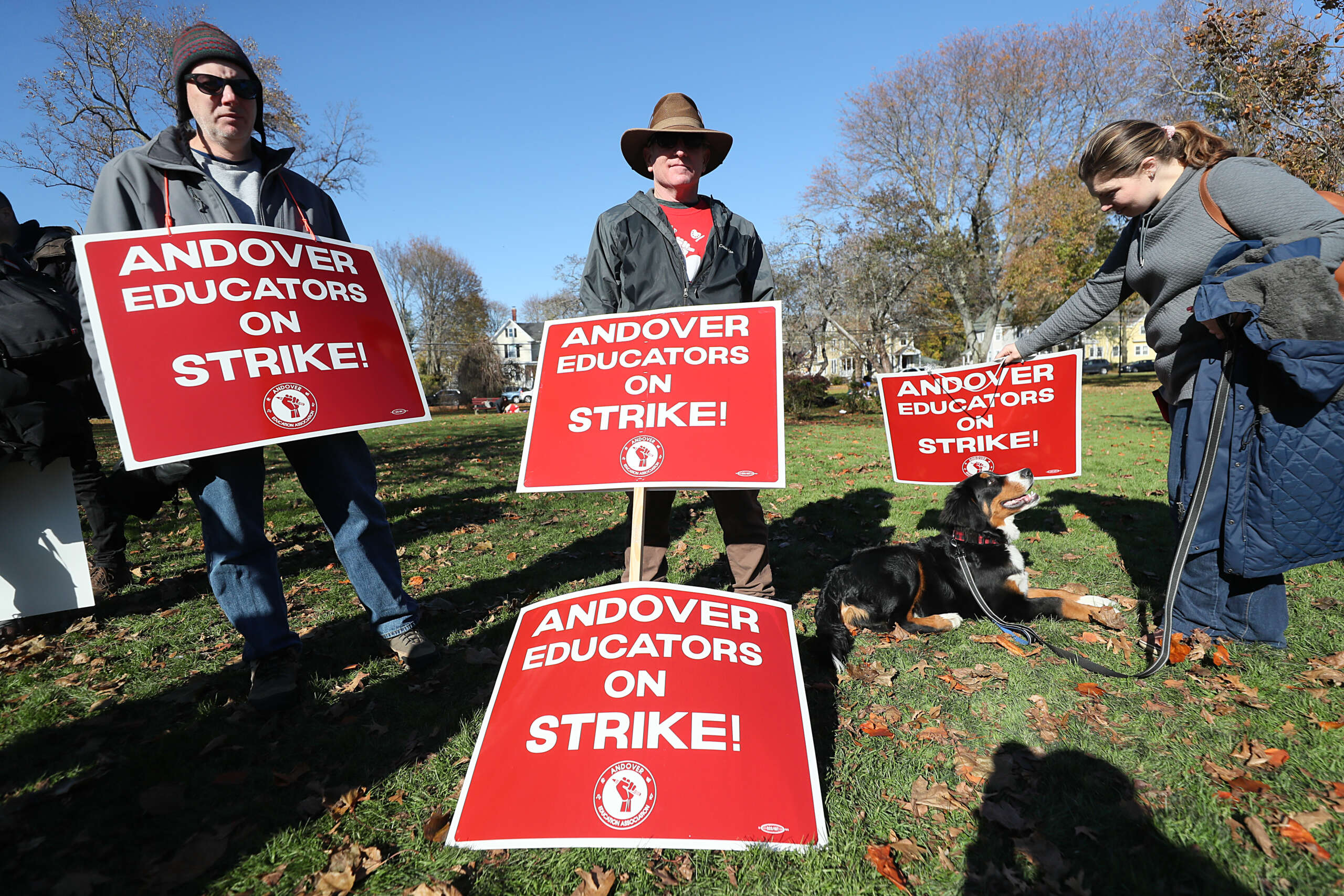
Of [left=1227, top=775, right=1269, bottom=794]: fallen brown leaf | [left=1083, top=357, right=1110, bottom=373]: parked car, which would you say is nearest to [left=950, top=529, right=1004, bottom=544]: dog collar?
[left=1227, top=775, right=1269, bottom=794]: fallen brown leaf

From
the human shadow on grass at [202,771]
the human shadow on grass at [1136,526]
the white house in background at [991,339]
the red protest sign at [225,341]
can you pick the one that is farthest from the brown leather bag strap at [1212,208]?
the white house in background at [991,339]

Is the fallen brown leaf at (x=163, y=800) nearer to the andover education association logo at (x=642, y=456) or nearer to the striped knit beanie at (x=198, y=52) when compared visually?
the andover education association logo at (x=642, y=456)

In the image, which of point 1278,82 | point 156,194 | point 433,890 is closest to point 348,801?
point 433,890

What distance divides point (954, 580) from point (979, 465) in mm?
1004

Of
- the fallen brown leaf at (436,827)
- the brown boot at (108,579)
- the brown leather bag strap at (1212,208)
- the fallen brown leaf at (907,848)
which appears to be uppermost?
the brown leather bag strap at (1212,208)

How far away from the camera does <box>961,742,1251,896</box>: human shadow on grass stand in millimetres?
1906

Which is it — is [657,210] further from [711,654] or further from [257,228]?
[711,654]

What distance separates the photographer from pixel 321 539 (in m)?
5.81

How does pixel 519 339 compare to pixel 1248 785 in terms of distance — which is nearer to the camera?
pixel 1248 785

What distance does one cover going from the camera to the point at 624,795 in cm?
197

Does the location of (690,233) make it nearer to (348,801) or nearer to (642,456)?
(642,456)

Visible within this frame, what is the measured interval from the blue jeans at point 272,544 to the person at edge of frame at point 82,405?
97 centimetres

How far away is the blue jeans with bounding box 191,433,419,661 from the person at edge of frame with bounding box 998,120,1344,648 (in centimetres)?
413

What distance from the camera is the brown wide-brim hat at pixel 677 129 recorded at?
11.0 feet
